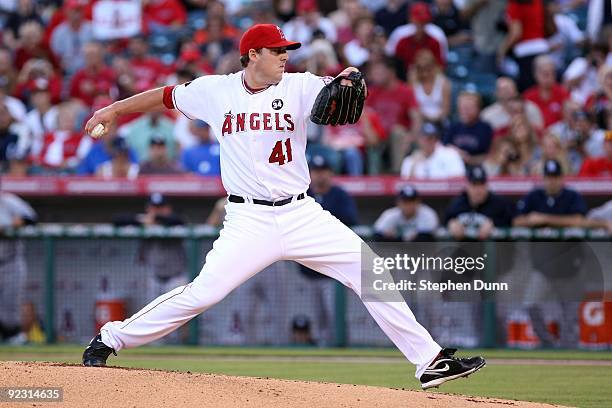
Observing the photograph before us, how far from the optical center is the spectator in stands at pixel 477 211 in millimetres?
11188

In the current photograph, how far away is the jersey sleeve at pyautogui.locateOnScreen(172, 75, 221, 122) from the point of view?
22.7ft

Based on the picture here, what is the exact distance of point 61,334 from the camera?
39.3ft

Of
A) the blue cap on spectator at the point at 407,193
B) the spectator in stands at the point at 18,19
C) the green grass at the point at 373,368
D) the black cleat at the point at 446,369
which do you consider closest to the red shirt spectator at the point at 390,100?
the blue cap on spectator at the point at 407,193

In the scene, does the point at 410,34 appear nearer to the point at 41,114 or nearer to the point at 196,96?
the point at 41,114

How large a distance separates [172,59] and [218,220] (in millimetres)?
3645

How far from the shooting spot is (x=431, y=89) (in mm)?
13273

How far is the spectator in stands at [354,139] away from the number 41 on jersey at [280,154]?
5798 millimetres

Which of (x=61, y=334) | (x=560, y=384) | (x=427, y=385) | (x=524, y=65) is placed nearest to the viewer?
(x=427, y=385)

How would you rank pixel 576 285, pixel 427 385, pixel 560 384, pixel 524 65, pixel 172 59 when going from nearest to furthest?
pixel 427 385 → pixel 560 384 → pixel 576 285 → pixel 524 65 → pixel 172 59

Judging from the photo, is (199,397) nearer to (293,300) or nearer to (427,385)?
(427,385)

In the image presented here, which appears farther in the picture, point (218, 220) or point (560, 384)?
point (218, 220)

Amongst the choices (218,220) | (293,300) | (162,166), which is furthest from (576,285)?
(162,166)

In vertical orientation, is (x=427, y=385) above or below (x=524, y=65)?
below

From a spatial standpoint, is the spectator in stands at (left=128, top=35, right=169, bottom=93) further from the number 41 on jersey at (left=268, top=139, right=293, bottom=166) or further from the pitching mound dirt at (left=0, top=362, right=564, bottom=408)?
the pitching mound dirt at (left=0, top=362, right=564, bottom=408)
